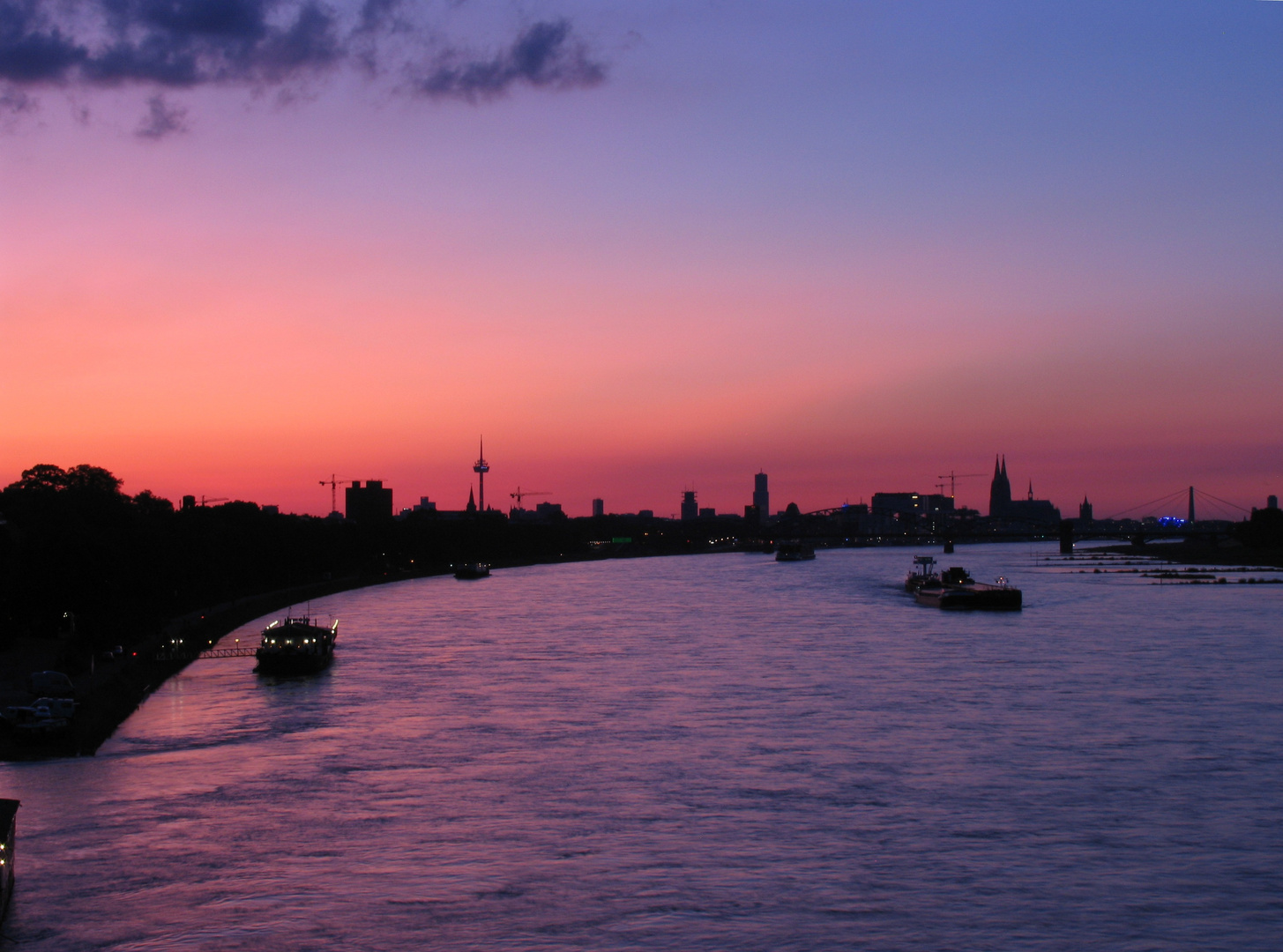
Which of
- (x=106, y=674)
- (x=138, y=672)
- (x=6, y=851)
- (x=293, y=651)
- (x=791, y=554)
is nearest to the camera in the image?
(x=6, y=851)

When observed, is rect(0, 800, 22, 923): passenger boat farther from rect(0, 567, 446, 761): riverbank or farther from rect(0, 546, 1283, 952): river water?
rect(0, 567, 446, 761): riverbank

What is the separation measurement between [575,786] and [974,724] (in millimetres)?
11669

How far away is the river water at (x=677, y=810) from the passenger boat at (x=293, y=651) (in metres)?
1.61

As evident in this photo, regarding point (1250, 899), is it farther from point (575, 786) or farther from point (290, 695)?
point (290, 695)

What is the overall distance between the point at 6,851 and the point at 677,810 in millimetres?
10450

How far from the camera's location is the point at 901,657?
147ft

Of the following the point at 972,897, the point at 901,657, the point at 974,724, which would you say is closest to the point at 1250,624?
the point at 901,657

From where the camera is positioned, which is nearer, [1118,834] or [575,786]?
[1118,834]

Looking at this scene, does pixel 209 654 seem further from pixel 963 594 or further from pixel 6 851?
pixel 963 594

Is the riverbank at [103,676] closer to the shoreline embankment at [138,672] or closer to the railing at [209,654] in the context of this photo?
the shoreline embankment at [138,672]

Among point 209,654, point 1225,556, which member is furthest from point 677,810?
point 1225,556

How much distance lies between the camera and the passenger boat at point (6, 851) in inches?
636

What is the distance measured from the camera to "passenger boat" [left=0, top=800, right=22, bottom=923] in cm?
1616

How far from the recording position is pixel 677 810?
71.1 ft
